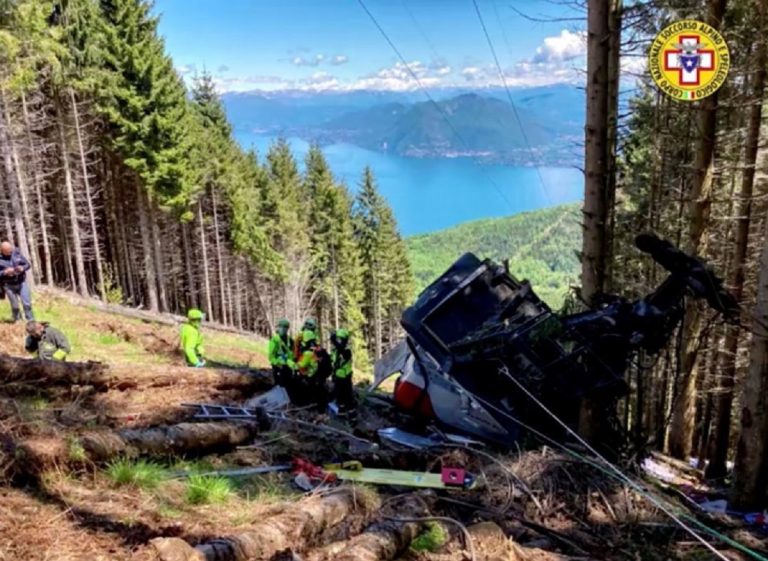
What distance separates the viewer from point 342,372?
968 centimetres

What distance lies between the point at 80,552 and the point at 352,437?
457 centimetres

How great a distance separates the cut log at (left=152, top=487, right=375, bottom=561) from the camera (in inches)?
138

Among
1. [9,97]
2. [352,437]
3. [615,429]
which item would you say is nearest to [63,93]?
[9,97]

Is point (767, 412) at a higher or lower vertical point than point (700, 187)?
lower

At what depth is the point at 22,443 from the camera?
4.53 metres

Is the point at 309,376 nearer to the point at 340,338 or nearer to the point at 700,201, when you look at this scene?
the point at 340,338

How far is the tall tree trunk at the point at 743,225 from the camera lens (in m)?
10.7

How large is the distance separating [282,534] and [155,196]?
3020cm

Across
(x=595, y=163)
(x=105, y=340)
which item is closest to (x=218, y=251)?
(x=105, y=340)

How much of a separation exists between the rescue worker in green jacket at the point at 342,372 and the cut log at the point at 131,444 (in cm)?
232

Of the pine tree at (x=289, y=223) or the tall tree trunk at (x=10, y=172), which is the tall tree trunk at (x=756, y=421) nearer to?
the tall tree trunk at (x=10, y=172)

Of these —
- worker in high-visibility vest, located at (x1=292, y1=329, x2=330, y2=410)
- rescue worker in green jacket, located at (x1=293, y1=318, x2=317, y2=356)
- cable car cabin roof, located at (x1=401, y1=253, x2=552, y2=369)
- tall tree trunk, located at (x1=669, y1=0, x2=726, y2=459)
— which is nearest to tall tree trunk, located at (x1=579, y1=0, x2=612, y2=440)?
cable car cabin roof, located at (x1=401, y1=253, x2=552, y2=369)

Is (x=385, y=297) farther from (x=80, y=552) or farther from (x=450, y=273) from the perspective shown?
(x=80, y=552)

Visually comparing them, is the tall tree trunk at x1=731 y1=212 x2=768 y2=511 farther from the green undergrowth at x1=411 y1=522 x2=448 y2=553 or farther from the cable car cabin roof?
the green undergrowth at x1=411 y1=522 x2=448 y2=553
